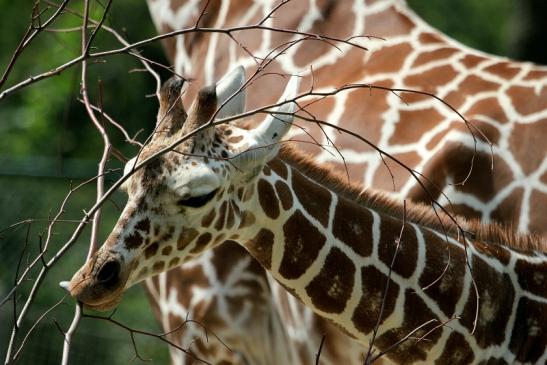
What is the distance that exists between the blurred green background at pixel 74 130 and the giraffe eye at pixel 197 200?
0.35 m

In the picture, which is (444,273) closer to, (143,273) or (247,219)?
(247,219)

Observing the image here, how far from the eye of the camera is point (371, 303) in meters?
3.97

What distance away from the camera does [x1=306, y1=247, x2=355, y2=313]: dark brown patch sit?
13.0 feet

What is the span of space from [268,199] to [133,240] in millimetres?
514

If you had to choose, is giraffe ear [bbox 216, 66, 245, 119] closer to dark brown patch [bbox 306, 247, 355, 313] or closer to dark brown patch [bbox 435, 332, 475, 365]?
dark brown patch [bbox 306, 247, 355, 313]

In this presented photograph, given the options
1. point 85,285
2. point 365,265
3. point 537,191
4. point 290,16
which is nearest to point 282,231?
point 365,265

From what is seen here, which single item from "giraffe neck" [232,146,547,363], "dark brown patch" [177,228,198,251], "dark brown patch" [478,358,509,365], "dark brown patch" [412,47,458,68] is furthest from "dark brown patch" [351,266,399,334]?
"dark brown patch" [412,47,458,68]

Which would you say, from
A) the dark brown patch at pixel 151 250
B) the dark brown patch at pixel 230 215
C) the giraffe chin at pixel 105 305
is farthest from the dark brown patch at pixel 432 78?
the giraffe chin at pixel 105 305

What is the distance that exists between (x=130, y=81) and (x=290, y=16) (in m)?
7.65

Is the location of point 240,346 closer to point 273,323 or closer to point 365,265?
point 273,323

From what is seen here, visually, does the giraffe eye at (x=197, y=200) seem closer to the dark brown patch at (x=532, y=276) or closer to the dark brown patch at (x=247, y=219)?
the dark brown patch at (x=247, y=219)

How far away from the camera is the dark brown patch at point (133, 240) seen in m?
3.63

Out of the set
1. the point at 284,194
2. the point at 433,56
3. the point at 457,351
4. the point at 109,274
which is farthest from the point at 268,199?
the point at 433,56

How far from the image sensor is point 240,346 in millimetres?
5168
